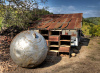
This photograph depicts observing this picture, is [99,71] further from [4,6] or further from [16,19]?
[4,6]

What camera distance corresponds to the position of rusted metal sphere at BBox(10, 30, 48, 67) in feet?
17.6

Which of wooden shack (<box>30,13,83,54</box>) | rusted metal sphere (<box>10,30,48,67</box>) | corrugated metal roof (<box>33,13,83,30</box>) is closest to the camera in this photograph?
rusted metal sphere (<box>10,30,48,67</box>)

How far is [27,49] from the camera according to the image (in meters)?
5.33

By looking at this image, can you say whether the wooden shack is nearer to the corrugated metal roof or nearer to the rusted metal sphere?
the corrugated metal roof

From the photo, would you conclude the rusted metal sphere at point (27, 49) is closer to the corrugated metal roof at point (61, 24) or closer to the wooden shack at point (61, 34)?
the wooden shack at point (61, 34)

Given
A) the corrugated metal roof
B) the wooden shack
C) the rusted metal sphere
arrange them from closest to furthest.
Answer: the rusted metal sphere
the wooden shack
the corrugated metal roof

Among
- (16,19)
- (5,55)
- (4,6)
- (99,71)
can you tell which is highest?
(4,6)

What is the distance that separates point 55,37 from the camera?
8.77 meters

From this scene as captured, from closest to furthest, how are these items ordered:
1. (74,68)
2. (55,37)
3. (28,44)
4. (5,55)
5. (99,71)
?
(28,44) → (99,71) → (74,68) → (5,55) → (55,37)

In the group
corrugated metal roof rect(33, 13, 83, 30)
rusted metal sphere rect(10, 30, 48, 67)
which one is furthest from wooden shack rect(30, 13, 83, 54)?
rusted metal sphere rect(10, 30, 48, 67)

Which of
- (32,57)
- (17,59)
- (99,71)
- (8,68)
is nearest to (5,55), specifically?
(8,68)

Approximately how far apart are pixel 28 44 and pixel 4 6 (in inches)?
222

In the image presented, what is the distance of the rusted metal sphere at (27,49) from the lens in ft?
17.6

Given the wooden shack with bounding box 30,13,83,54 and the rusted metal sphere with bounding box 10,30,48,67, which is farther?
the wooden shack with bounding box 30,13,83,54
